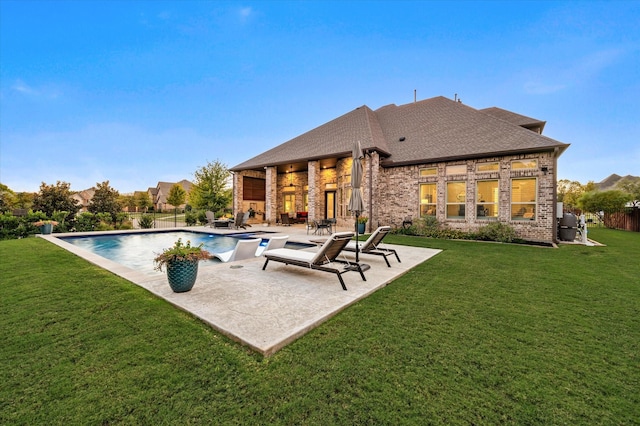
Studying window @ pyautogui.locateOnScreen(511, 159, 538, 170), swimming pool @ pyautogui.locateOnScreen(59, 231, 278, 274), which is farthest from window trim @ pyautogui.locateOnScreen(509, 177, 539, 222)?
swimming pool @ pyautogui.locateOnScreen(59, 231, 278, 274)

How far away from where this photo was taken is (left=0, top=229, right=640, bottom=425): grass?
1.91 m

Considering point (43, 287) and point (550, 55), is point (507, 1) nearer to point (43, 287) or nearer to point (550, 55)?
point (550, 55)

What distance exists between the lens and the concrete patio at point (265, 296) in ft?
10.0

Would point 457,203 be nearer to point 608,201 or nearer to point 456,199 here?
point 456,199

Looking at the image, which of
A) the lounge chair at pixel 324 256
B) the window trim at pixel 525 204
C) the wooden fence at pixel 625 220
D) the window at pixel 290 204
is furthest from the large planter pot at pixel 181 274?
the wooden fence at pixel 625 220

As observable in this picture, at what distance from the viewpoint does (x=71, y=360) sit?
8.14 ft

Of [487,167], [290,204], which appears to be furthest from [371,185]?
[290,204]

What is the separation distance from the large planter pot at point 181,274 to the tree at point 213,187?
2105 centimetres

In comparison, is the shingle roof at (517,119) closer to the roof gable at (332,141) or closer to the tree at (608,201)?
the roof gable at (332,141)

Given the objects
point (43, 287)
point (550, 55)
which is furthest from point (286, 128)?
point (43, 287)

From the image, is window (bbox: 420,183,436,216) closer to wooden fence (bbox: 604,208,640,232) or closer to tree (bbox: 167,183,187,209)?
wooden fence (bbox: 604,208,640,232)

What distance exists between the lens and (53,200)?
51.7 feet

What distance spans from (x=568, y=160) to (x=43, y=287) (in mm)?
43982

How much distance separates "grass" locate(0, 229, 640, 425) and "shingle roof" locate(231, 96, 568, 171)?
9470 mm
